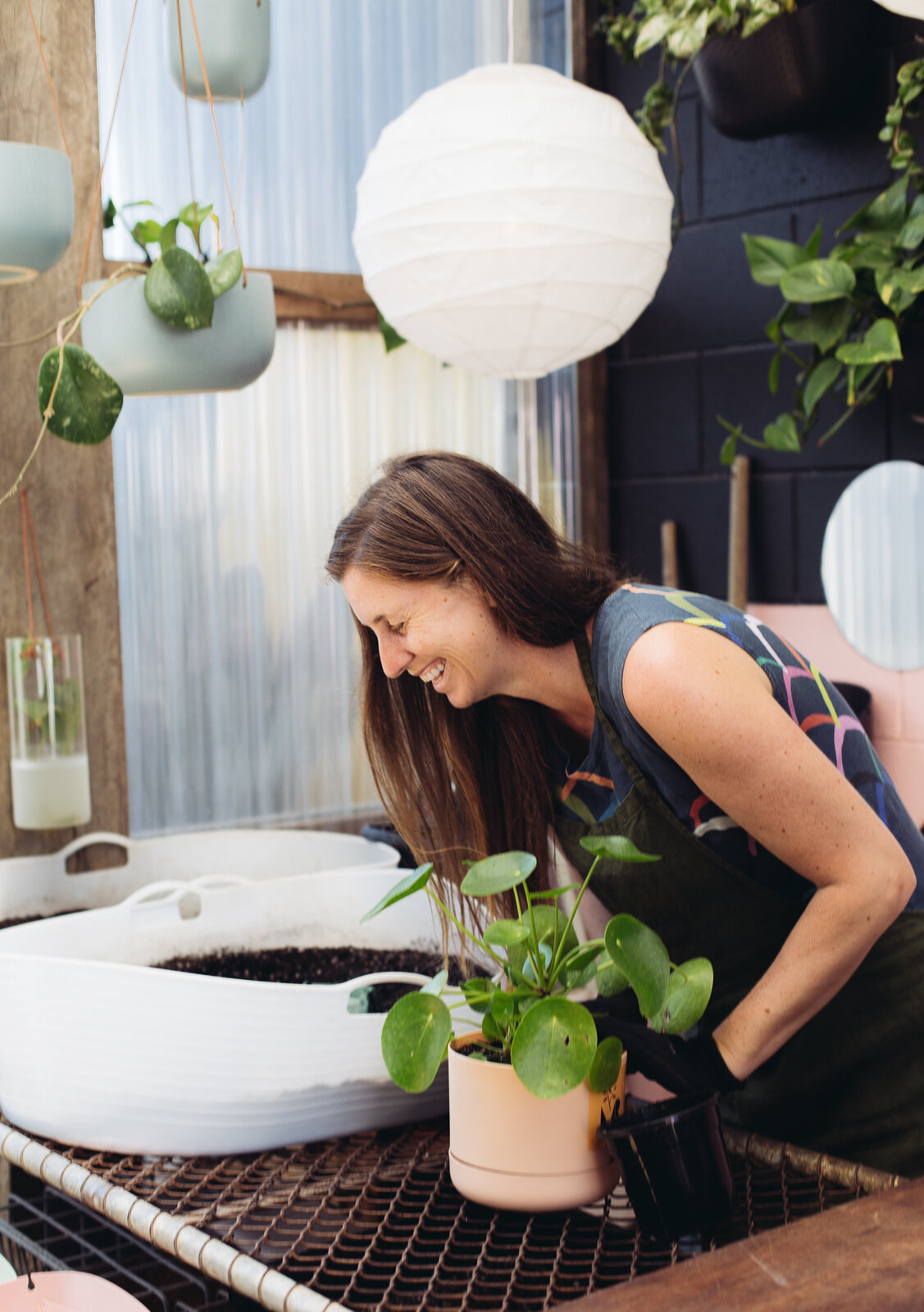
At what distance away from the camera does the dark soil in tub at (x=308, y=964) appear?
1235 mm

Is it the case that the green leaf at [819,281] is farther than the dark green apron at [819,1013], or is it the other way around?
the green leaf at [819,281]

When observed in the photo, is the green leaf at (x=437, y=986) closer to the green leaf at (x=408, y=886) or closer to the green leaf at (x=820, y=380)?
the green leaf at (x=408, y=886)

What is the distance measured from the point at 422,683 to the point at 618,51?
1782 millimetres

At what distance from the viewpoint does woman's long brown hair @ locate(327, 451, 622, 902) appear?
1.07 meters

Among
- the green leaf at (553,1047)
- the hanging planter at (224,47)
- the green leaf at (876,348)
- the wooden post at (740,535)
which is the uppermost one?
the hanging planter at (224,47)

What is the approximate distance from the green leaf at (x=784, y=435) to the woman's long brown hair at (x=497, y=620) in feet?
3.54

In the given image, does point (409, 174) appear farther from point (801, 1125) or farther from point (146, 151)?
point (801, 1125)

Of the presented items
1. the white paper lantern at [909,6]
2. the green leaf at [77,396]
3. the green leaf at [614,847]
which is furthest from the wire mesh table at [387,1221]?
the white paper lantern at [909,6]

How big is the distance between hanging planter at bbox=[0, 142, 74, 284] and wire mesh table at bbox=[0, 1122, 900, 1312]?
0.72m

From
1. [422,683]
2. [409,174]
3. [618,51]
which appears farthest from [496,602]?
[618,51]

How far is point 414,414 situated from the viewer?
7.81 feet

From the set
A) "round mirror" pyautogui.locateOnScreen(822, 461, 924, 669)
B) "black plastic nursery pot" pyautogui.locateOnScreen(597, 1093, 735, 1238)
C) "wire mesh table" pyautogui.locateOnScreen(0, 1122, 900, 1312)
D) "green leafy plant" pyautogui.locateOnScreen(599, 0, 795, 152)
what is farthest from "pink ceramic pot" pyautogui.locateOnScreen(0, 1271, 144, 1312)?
"green leafy plant" pyautogui.locateOnScreen(599, 0, 795, 152)

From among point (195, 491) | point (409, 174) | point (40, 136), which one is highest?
point (40, 136)

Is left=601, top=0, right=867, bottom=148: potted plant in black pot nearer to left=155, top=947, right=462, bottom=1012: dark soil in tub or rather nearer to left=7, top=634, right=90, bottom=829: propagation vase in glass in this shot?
left=7, top=634, right=90, bottom=829: propagation vase in glass
